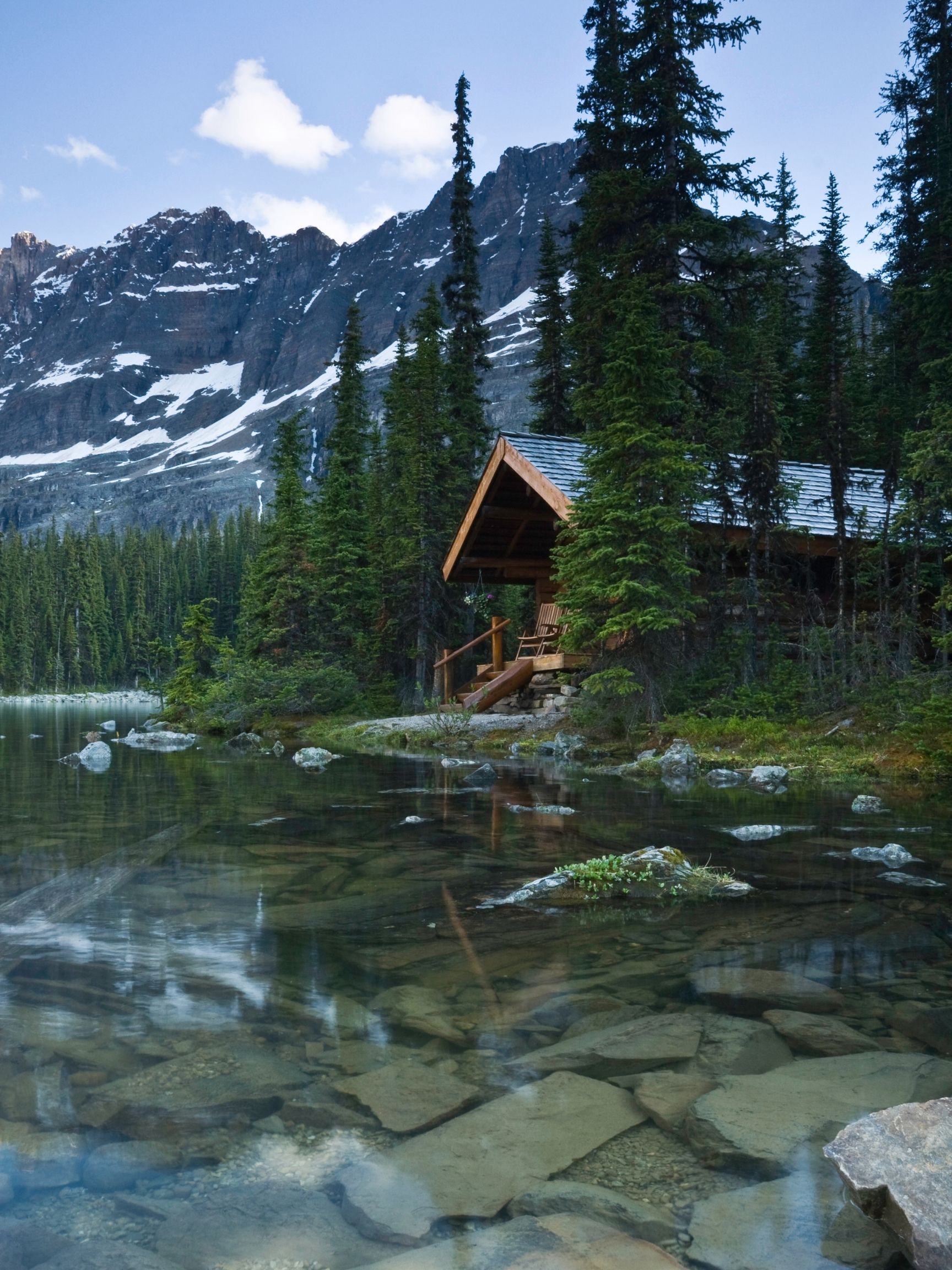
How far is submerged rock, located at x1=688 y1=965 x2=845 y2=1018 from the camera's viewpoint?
12.6 feet

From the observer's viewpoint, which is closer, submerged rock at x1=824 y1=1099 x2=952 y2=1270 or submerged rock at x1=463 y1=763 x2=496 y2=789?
submerged rock at x1=824 y1=1099 x2=952 y2=1270

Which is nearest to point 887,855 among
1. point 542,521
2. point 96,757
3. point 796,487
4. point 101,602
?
point 796,487

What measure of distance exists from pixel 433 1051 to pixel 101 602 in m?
107

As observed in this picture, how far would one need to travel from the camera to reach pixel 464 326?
32438 mm

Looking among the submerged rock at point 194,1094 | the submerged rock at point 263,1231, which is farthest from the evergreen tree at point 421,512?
the submerged rock at point 263,1231

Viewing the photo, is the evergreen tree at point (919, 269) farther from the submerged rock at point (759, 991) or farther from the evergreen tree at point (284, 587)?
the evergreen tree at point (284, 587)

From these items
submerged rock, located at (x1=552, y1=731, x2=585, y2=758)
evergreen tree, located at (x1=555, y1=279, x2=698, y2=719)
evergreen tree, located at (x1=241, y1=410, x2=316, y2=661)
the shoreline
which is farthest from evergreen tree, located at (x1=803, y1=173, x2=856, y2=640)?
the shoreline

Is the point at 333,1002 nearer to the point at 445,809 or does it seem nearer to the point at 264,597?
the point at 445,809

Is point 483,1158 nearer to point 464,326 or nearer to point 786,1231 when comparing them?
point 786,1231

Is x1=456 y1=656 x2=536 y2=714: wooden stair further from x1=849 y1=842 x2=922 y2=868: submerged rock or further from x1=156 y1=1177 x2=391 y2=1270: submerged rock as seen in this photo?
x1=156 y1=1177 x2=391 y2=1270: submerged rock

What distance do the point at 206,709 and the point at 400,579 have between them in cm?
767

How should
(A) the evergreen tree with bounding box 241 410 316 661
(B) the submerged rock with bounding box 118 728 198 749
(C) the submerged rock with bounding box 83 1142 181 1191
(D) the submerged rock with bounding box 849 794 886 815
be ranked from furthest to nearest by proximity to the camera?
(A) the evergreen tree with bounding box 241 410 316 661, (B) the submerged rock with bounding box 118 728 198 749, (D) the submerged rock with bounding box 849 794 886 815, (C) the submerged rock with bounding box 83 1142 181 1191

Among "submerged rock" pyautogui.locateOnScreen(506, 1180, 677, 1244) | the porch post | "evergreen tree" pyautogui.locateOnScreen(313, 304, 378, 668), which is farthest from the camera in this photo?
"evergreen tree" pyautogui.locateOnScreen(313, 304, 378, 668)

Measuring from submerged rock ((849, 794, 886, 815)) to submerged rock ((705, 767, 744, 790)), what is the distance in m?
2.39
